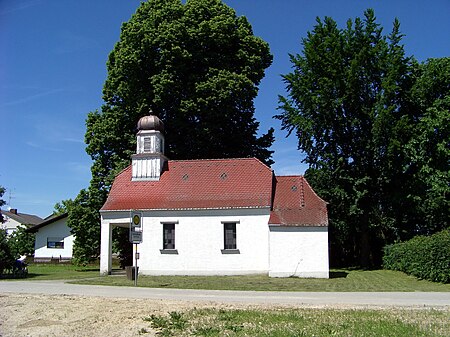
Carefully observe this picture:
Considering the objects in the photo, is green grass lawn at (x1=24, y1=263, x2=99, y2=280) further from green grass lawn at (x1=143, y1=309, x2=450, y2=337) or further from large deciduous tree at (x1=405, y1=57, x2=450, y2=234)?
large deciduous tree at (x1=405, y1=57, x2=450, y2=234)

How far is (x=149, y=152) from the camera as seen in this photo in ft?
101

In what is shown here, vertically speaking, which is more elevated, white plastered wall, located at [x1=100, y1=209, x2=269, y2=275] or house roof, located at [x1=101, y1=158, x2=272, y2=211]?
house roof, located at [x1=101, y1=158, x2=272, y2=211]

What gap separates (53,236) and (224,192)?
3089 centimetres

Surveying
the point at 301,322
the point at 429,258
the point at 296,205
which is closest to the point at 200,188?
the point at 296,205

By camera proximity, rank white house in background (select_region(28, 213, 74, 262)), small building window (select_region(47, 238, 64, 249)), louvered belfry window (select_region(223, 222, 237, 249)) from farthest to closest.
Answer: small building window (select_region(47, 238, 64, 249)) → white house in background (select_region(28, 213, 74, 262)) → louvered belfry window (select_region(223, 222, 237, 249))

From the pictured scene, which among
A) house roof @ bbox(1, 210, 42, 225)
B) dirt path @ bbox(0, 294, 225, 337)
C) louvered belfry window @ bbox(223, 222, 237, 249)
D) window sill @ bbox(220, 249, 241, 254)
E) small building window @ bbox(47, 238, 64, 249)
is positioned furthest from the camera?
house roof @ bbox(1, 210, 42, 225)

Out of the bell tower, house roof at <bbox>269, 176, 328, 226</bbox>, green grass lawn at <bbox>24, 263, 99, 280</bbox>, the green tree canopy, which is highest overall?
the green tree canopy

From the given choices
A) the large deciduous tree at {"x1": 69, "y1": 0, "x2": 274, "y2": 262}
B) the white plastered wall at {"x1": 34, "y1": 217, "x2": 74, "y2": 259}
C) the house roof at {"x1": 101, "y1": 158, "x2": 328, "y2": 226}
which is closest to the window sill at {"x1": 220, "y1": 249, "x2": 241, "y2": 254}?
the house roof at {"x1": 101, "y1": 158, "x2": 328, "y2": 226}

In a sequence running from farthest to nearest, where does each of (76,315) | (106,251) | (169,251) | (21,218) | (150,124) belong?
(21,218) → (150,124) → (106,251) → (169,251) → (76,315)

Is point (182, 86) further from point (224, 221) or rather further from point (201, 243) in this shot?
point (201, 243)

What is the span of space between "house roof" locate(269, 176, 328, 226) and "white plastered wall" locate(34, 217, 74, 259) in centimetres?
3118

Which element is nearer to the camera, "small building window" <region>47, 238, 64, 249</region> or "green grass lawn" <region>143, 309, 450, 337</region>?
"green grass lawn" <region>143, 309, 450, 337</region>

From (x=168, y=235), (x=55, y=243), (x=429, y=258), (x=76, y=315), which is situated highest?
(x=168, y=235)

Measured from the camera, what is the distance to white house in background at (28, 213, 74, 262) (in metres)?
50.9
